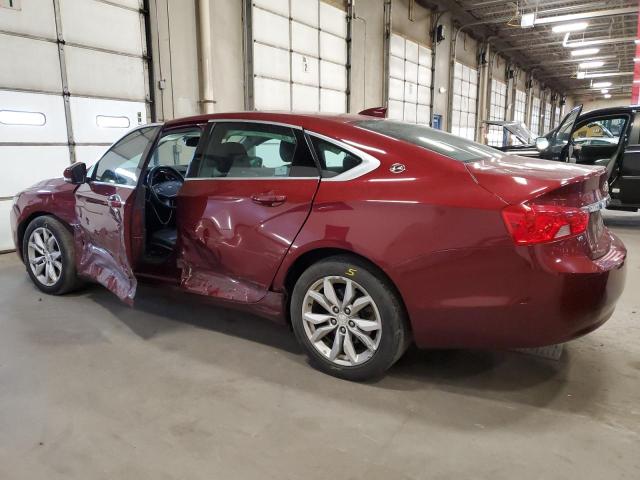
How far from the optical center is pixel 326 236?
2312 mm

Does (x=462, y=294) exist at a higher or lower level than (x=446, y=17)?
lower

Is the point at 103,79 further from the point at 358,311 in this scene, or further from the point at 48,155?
the point at 358,311

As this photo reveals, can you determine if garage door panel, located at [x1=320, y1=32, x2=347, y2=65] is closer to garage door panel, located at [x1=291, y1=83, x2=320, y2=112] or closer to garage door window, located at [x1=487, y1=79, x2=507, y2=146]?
garage door panel, located at [x1=291, y1=83, x2=320, y2=112]

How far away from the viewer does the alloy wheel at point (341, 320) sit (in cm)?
230

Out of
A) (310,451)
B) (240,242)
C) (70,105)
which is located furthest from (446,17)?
(310,451)

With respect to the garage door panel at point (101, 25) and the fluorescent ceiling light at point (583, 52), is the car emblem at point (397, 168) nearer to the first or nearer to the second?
the garage door panel at point (101, 25)

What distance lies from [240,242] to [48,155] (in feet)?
15.3

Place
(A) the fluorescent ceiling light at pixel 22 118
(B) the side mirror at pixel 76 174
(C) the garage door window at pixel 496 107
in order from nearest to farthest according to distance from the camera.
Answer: (B) the side mirror at pixel 76 174 → (A) the fluorescent ceiling light at pixel 22 118 → (C) the garage door window at pixel 496 107

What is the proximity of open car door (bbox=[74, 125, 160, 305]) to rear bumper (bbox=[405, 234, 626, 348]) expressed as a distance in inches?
68.3

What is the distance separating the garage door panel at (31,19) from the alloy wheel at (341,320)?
5396 mm

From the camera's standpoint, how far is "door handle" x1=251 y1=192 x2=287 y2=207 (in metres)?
Answer: 2.48

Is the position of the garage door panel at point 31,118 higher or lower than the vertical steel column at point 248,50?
lower

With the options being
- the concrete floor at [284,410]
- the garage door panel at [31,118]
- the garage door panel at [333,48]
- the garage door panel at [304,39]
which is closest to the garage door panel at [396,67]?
the garage door panel at [333,48]

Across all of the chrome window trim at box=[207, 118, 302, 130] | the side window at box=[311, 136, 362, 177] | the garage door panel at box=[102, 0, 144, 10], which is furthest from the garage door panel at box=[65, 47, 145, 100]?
the side window at box=[311, 136, 362, 177]
